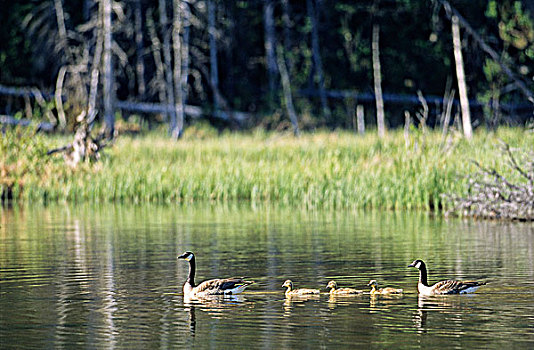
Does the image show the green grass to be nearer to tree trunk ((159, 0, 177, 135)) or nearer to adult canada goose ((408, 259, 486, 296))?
tree trunk ((159, 0, 177, 135))

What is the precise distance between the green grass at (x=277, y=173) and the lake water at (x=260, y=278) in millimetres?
1058

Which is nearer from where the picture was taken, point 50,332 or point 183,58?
point 50,332

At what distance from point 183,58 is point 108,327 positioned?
29326 mm

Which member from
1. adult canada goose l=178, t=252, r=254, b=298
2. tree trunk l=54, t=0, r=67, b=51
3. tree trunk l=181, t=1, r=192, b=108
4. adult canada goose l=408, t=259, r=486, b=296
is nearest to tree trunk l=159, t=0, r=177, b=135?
tree trunk l=181, t=1, r=192, b=108

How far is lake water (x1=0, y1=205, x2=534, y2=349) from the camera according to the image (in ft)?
34.3

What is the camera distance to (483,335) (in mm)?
10312

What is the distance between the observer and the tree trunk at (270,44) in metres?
43.7

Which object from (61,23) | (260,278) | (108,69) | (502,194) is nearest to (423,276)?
(260,278)

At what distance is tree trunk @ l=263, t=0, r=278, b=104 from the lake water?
850 inches

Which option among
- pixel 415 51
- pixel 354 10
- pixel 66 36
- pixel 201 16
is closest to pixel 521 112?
pixel 415 51

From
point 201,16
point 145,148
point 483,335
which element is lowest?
point 483,335

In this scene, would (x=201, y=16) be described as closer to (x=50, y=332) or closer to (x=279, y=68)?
(x=279, y=68)

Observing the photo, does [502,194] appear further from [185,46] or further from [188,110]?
[188,110]

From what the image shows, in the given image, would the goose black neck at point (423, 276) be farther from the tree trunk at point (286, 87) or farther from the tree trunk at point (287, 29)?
the tree trunk at point (287, 29)
